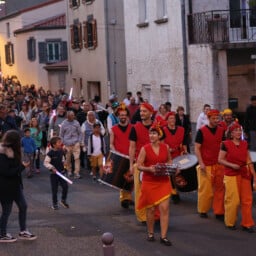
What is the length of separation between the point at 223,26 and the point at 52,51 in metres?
27.3

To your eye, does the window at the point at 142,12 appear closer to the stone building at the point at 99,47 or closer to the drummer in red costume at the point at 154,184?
the stone building at the point at 99,47

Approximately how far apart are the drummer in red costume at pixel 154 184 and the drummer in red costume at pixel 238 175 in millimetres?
1036

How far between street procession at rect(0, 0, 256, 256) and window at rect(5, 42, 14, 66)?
18976 mm

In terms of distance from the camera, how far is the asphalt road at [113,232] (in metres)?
9.48

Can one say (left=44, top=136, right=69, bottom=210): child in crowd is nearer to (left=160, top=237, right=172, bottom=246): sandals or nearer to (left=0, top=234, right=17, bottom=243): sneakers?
(left=0, top=234, right=17, bottom=243): sneakers

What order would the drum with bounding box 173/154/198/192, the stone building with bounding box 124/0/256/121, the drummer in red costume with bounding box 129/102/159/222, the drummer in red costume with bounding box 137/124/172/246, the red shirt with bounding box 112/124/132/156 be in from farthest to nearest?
the stone building with bounding box 124/0/256/121, the drum with bounding box 173/154/198/192, the red shirt with bounding box 112/124/132/156, the drummer in red costume with bounding box 129/102/159/222, the drummer in red costume with bounding box 137/124/172/246

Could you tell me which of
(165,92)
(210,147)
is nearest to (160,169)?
(210,147)

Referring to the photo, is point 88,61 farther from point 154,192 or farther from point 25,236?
point 154,192

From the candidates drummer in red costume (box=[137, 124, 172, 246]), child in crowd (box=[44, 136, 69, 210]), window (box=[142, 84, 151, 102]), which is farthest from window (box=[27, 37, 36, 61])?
drummer in red costume (box=[137, 124, 172, 246])

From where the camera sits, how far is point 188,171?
41.0 feet

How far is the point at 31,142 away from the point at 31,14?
34495mm

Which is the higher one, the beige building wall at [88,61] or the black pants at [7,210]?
the beige building wall at [88,61]

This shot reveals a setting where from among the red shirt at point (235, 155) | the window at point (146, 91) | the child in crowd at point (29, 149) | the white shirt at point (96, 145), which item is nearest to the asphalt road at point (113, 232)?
the red shirt at point (235, 155)

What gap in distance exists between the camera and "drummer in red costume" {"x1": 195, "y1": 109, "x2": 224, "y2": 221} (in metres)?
11.2
